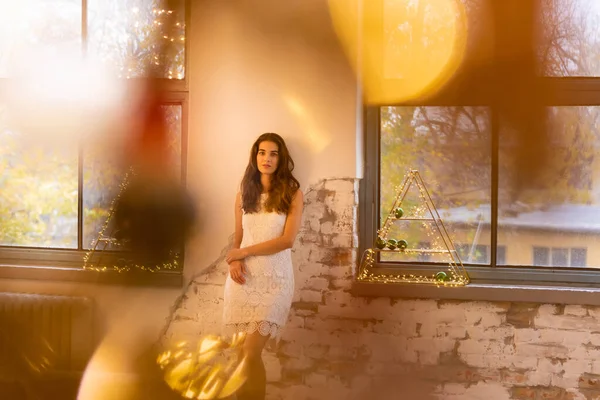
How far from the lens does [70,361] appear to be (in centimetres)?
394

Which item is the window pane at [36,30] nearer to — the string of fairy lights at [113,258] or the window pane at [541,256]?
the string of fairy lights at [113,258]

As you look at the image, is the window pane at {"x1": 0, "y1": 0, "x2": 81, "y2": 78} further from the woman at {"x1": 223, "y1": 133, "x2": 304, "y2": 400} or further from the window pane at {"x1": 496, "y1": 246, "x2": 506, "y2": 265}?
the window pane at {"x1": 496, "y1": 246, "x2": 506, "y2": 265}

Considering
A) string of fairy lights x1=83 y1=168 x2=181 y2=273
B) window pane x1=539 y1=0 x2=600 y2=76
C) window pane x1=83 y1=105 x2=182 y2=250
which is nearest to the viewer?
window pane x1=539 y1=0 x2=600 y2=76

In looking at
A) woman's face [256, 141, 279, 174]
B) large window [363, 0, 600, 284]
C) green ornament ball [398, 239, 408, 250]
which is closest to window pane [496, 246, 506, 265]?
large window [363, 0, 600, 284]

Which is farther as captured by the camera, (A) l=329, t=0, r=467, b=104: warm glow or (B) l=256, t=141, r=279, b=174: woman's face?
(A) l=329, t=0, r=467, b=104: warm glow

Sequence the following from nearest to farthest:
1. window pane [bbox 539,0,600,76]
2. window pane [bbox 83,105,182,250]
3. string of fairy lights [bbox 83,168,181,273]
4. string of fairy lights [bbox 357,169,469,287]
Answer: window pane [bbox 539,0,600,76]
string of fairy lights [bbox 357,169,469,287]
string of fairy lights [bbox 83,168,181,273]
window pane [bbox 83,105,182,250]

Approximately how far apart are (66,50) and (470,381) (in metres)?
3.19

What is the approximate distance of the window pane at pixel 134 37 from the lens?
393 centimetres

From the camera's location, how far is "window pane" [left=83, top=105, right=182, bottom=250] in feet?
13.3

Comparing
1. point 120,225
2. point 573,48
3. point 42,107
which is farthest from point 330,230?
point 42,107

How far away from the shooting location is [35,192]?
4.18 metres

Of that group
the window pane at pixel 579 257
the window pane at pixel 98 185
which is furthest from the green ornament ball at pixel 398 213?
the window pane at pixel 98 185

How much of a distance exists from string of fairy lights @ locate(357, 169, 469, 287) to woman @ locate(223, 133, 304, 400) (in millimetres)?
555

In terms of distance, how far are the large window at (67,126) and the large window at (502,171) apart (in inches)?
53.5
